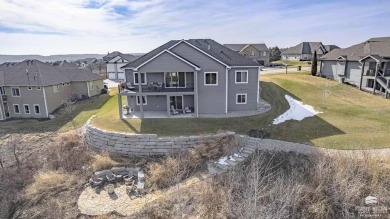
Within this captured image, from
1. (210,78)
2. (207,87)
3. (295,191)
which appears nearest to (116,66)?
(207,87)

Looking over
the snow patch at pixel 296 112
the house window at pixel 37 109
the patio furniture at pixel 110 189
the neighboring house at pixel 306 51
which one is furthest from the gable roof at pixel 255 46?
the patio furniture at pixel 110 189

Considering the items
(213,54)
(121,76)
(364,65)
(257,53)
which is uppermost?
(257,53)

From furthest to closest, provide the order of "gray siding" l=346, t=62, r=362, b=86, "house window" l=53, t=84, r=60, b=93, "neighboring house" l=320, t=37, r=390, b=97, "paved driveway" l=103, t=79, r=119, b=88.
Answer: "paved driveway" l=103, t=79, r=119, b=88, "gray siding" l=346, t=62, r=362, b=86, "house window" l=53, t=84, r=60, b=93, "neighboring house" l=320, t=37, r=390, b=97

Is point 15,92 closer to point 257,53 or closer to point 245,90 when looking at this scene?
point 245,90

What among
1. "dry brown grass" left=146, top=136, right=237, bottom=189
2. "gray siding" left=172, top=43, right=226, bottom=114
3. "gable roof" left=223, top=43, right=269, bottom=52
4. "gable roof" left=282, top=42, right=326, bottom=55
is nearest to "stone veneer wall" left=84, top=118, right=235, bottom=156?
"dry brown grass" left=146, top=136, right=237, bottom=189

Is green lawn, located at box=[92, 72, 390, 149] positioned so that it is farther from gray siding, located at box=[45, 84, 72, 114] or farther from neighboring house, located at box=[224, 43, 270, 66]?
neighboring house, located at box=[224, 43, 270, 66]

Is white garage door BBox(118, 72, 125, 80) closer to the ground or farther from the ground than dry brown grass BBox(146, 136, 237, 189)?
farther from the ground
